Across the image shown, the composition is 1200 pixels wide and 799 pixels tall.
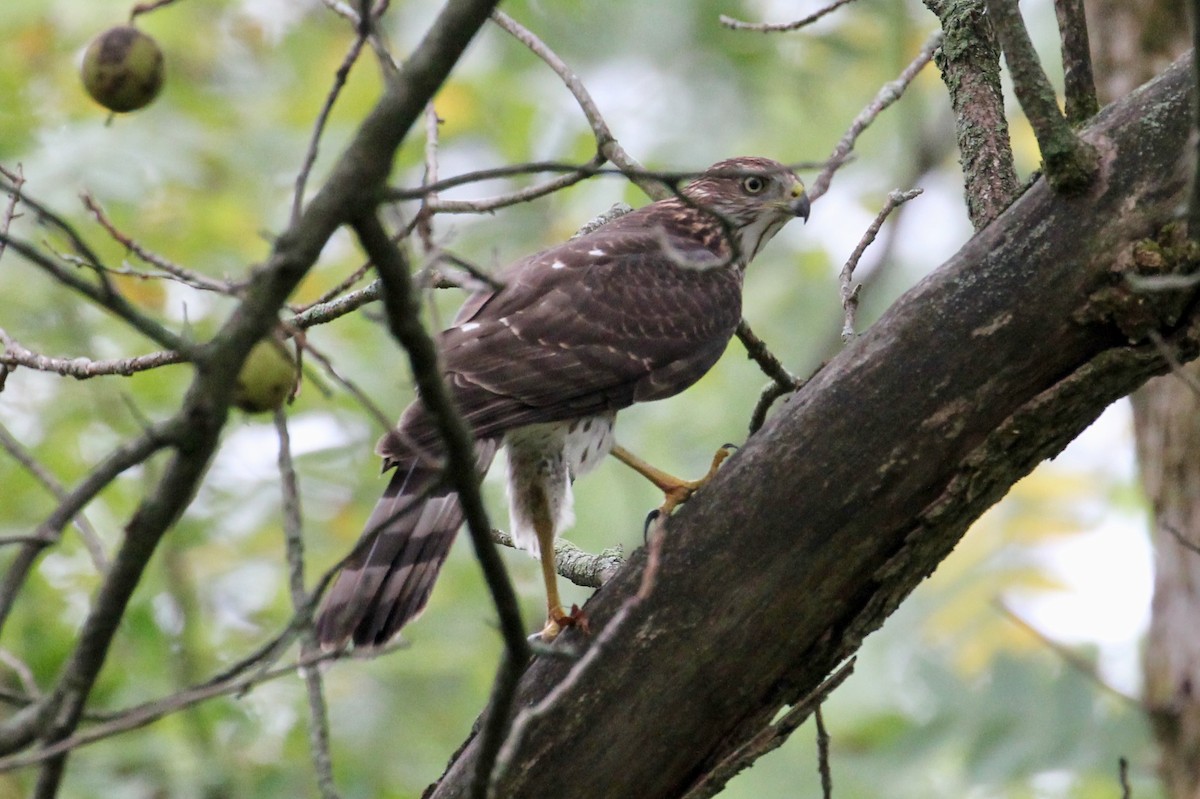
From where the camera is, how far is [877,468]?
283 centimetres

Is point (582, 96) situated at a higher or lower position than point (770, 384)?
higher

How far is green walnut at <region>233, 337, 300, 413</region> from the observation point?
192 cm

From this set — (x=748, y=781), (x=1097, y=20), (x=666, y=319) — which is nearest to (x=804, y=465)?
(x=666, y=319)

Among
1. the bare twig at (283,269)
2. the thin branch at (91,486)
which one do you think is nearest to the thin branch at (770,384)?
the bare twig at (283,269)

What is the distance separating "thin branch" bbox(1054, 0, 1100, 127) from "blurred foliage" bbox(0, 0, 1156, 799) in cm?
202

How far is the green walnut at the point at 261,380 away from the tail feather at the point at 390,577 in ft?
4.90

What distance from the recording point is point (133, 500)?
5762mm

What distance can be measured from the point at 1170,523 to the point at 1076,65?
8.59 feet

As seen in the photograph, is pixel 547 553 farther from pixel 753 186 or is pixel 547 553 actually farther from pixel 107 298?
pixel 107 298

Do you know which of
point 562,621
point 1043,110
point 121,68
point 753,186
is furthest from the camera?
point 753,186

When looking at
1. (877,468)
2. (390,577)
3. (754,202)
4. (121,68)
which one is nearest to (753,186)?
(754,202)

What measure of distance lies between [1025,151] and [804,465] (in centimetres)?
712

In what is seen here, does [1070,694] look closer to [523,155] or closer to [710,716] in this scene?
[710,716]

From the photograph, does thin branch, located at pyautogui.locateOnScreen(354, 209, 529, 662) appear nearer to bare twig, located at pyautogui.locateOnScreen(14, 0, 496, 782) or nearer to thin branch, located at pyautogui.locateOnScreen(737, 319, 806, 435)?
bare twig, located at pyautogui.locateOnScreen(14, 0, 496, 782)
